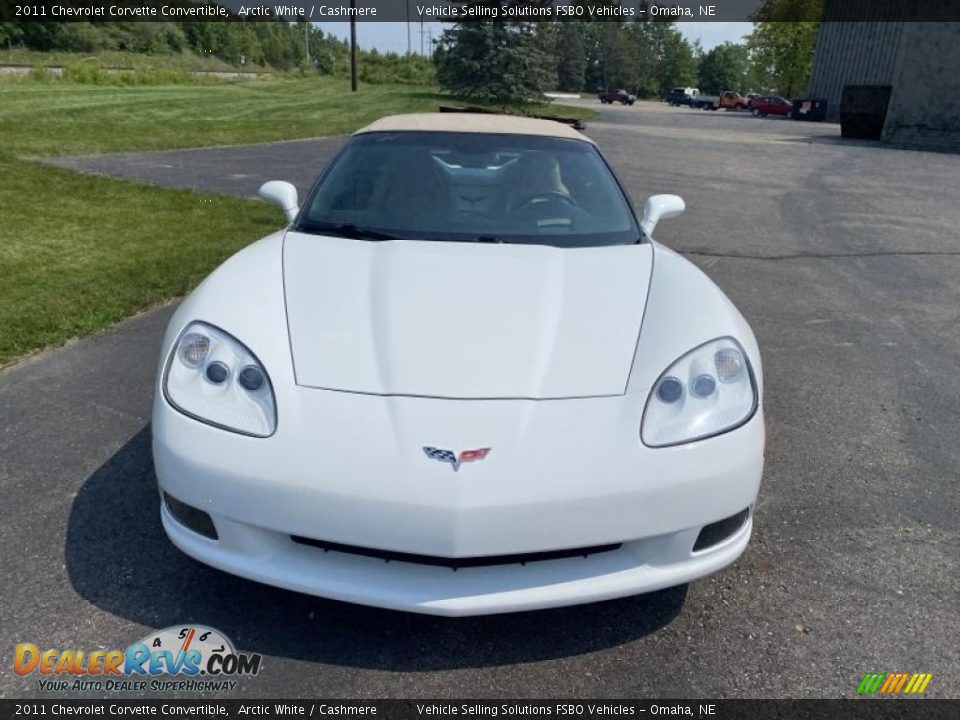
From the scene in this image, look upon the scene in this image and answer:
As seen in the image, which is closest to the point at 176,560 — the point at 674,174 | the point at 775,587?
the point at 775,587

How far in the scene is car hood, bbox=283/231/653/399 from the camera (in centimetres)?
214

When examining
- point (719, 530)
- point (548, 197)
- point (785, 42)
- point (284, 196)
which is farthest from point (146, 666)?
point (785, 42)

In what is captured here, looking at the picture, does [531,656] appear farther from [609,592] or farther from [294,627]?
[294,627]

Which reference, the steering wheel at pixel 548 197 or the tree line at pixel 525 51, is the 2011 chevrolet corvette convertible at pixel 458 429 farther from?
the tree line at pixel 525 51

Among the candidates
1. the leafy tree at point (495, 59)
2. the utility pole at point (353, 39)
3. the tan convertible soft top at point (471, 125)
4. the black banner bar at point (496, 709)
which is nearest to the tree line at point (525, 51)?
the leafy tree at point (495, 59)

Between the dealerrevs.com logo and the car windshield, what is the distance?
1.67 metres

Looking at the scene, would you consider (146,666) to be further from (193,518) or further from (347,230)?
(347,230)

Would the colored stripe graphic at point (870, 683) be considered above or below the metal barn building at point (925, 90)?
below

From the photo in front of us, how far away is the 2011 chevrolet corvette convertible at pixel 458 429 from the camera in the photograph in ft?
6.20

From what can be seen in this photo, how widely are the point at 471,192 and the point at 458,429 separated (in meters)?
1.73

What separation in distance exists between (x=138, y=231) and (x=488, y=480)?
682 centimetres

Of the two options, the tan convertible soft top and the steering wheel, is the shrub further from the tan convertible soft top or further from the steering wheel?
the steering wheel

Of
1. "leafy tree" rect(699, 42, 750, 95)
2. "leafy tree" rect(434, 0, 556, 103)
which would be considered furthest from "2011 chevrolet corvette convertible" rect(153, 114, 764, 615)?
"leafy tree" rect(699, 42, 750, 95)

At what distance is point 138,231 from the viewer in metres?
7.44
